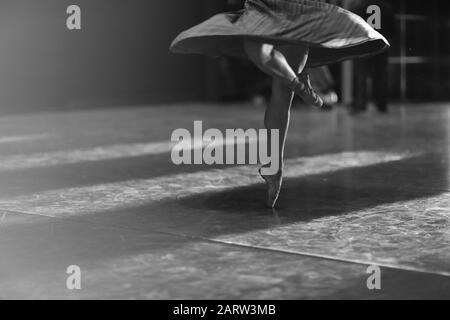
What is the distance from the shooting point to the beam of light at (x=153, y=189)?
11.0 ft

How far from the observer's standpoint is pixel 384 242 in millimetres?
2600

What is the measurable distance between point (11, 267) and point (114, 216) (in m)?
0.86

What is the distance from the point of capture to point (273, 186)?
128 inches

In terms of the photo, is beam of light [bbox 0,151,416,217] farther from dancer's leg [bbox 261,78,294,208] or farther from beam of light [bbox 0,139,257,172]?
beam of light [bbox 0,139,257,172]

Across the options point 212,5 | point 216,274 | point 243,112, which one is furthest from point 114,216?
point 212,5

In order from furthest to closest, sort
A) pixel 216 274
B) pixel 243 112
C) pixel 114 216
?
pixel 243 112 < pixel 114 216 < pixel 216 274

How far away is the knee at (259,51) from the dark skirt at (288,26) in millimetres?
24

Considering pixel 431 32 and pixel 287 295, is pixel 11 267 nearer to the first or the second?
pixel 287 295

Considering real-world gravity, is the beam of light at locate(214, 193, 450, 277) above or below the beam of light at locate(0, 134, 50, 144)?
above

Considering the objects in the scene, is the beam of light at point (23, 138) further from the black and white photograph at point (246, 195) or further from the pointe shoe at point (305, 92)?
the pointe shoe at point (305, 92)

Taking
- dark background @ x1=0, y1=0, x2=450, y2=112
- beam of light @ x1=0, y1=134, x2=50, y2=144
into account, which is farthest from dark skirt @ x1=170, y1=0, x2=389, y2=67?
dark background @ x1=0, y1=0, x2=450, y2=112

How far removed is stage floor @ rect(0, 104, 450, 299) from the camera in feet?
6.86

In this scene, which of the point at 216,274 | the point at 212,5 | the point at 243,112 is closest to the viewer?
the point at 216,274

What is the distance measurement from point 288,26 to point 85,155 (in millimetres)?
2685
